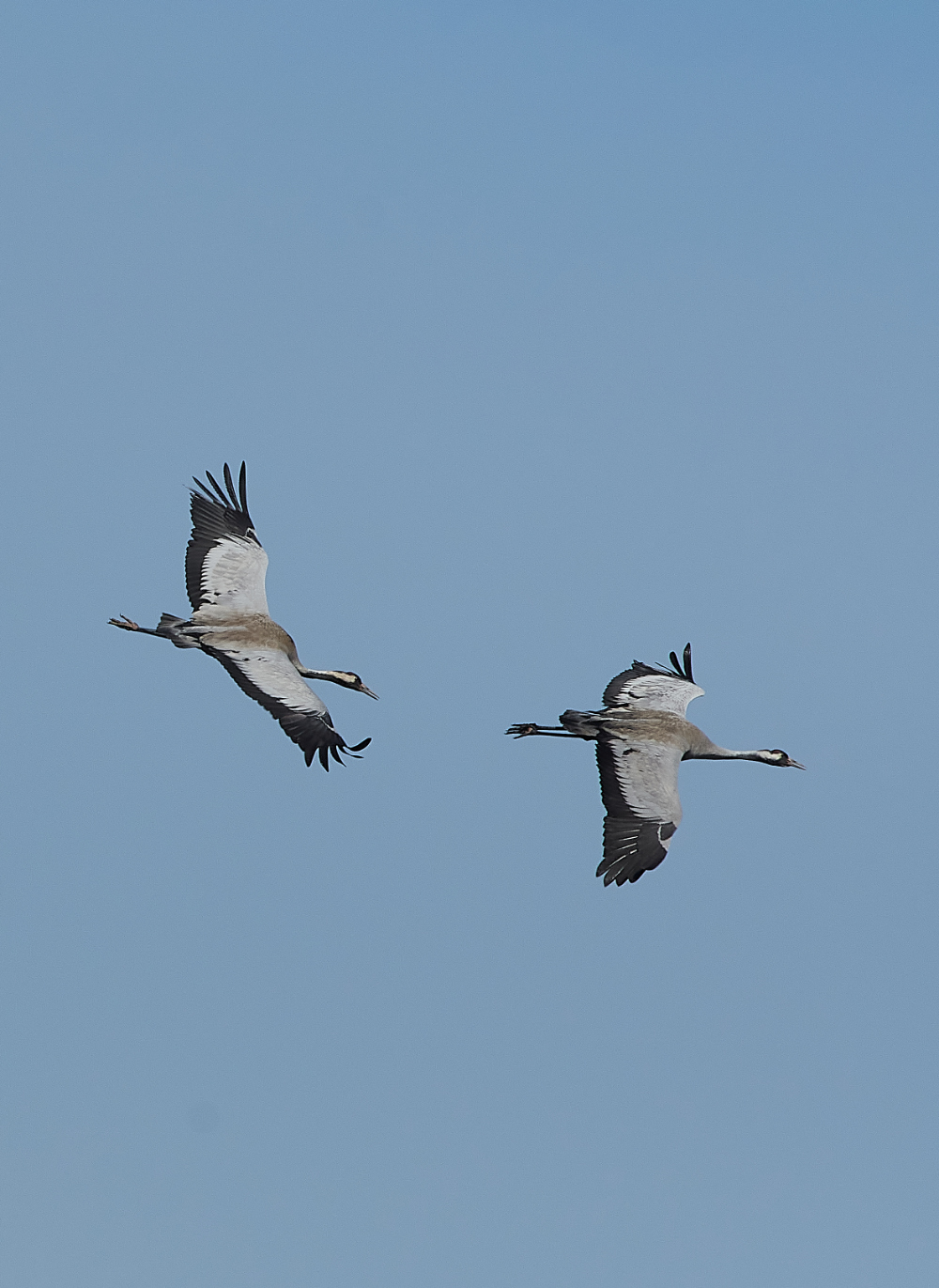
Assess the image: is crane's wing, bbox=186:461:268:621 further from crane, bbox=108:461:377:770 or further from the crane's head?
the crane's head

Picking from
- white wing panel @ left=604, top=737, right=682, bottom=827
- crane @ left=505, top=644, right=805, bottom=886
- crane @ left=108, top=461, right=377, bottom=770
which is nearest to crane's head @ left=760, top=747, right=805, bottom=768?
crane @ left=505, top=644, right=805, bottom=886

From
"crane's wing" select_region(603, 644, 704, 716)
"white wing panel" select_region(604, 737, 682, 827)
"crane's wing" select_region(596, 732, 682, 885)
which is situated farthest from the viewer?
"crane's wing" select_region(603, 644, 704, 716)

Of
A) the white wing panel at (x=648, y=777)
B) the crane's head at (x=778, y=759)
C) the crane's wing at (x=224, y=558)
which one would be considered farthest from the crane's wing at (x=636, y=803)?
the crane's wing at (x=224, y=558)

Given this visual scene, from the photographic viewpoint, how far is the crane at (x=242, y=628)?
29975 mm

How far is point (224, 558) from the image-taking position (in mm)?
33844

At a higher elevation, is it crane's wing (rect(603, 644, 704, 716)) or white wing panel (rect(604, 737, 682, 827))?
crane's wing (rect(603, 644, 704, 716))

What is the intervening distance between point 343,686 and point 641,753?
229 inches

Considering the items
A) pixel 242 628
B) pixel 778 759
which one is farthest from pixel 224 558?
pixel 778 759

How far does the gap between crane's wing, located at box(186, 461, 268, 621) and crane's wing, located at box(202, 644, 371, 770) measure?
130 centimetres

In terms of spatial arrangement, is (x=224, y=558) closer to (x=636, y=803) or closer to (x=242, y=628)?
(x=242, y=628)

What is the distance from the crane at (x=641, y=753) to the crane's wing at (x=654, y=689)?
0.05ft

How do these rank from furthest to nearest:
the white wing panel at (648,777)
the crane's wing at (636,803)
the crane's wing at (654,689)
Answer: the crane's wing at (654,689) < the white wing panel at (648,777) < the crane's wing at (636,803)

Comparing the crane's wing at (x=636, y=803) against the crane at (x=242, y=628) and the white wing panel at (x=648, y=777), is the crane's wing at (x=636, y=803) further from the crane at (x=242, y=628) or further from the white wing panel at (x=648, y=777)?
the crane at (x=242, y=628)

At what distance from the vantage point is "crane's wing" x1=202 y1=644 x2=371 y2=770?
29391mm
